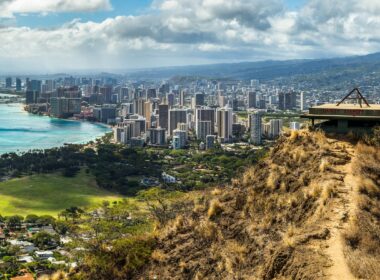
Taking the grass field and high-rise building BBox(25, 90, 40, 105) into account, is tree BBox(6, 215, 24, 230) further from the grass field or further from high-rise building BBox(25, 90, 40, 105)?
high-rise building BBox(25, 90, 40, 105)

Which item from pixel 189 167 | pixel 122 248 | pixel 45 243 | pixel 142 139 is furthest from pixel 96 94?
pixel 122 248

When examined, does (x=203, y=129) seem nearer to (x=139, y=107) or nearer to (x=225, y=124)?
(x=225, y=124)

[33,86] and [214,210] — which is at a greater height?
[33,86]

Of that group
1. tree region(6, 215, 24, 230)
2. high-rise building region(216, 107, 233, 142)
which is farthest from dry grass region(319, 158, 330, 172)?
high-rise building region(216, 107, 233, 142)

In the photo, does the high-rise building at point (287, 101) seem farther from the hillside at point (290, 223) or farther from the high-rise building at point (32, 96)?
the hillside at point (290, 223)

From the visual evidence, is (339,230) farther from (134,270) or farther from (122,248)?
(122,248)

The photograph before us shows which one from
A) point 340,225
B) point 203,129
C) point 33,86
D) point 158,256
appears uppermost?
point 33,86

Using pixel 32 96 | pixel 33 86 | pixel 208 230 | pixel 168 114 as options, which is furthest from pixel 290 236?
pixel 33 86
